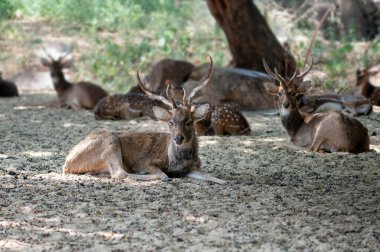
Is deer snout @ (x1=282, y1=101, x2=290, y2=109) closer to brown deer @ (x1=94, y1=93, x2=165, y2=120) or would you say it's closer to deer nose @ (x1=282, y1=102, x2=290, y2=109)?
deer nose @ (x1=282, y1=102, x2=290, y2=109)

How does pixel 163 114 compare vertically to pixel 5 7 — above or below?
below

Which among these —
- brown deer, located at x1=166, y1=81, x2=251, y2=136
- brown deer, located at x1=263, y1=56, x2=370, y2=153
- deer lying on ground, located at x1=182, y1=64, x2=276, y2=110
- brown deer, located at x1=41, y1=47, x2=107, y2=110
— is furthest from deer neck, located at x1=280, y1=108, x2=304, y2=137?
brown deer, located at x1=41, y1=47, x2=107, y2=110

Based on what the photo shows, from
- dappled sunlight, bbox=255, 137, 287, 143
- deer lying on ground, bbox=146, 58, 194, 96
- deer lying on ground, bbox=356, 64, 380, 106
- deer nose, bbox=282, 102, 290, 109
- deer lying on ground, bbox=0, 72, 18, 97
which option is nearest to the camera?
deer nose, bbox=282, 102, 290, 109

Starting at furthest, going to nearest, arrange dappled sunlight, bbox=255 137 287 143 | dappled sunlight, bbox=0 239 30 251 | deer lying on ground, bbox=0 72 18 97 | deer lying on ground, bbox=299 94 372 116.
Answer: deer lying on ground, bbox=0 72 18 97
deer lying on ground, bbox=299 94 372 116
dappled sunlight, bbox=255 137 287 143
dappled sunlight, bbox=0 239 30 251

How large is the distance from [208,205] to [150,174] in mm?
1097

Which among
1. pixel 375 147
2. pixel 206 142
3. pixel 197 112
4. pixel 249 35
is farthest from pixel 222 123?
pixel 249 35

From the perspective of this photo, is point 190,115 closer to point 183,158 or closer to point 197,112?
point 197,112

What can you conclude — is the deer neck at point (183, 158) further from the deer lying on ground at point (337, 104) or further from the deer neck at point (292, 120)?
the deer lying on ground at point (337, 104)

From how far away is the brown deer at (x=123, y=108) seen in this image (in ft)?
38.2

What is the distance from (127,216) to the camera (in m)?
5.49

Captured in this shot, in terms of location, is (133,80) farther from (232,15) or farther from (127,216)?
(127,216)

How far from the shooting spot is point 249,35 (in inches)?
558

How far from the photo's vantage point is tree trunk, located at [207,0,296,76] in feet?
46.0

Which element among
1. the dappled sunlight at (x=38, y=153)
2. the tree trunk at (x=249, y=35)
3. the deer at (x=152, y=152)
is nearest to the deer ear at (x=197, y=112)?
the deer at (x=152, y=152)
